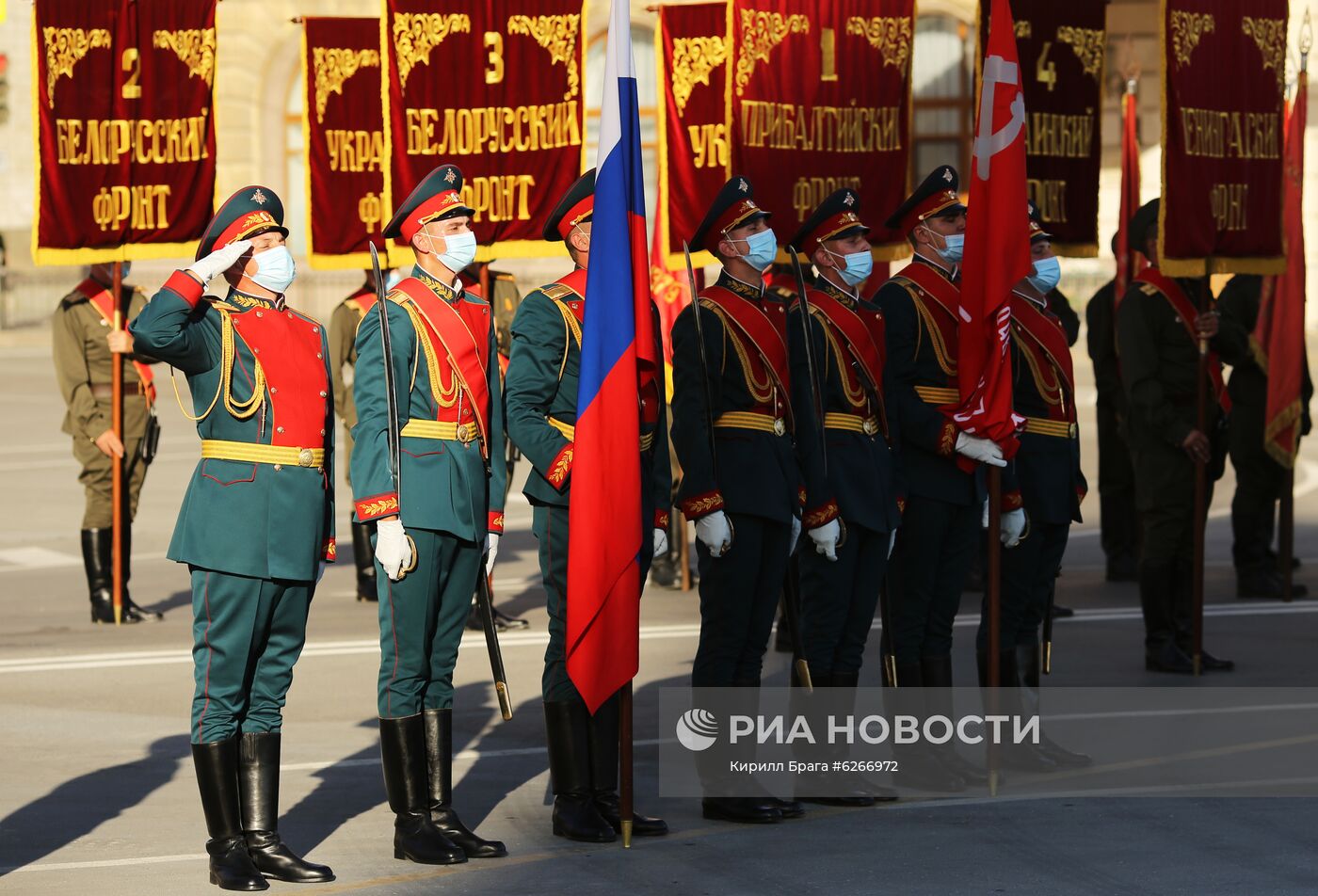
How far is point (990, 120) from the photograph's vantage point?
7.62 meters

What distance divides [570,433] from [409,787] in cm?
123

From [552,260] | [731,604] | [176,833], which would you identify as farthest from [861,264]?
[552,260]

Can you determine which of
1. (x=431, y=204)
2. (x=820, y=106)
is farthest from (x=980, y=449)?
(x=820, y=106)

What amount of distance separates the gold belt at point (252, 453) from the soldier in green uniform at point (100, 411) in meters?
5.11

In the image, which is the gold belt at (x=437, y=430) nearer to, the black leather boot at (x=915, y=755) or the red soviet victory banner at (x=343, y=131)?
the black leather boot at (x=915, y=755)

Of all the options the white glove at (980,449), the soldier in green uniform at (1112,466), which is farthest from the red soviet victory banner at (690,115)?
the white glove at (980,449)

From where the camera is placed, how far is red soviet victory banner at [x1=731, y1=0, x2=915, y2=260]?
10.5 m

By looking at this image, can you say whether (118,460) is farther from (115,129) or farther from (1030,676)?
(1030,676)

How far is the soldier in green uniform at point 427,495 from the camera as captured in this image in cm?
653

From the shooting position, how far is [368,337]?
6605 mm

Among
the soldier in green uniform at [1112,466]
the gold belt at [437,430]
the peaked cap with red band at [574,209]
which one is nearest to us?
the gold belt at [437,430]

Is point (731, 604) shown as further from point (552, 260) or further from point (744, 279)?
point (552, 260)

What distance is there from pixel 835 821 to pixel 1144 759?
1.58m

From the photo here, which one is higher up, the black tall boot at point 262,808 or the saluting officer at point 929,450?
the saluting officer at point 929,450
